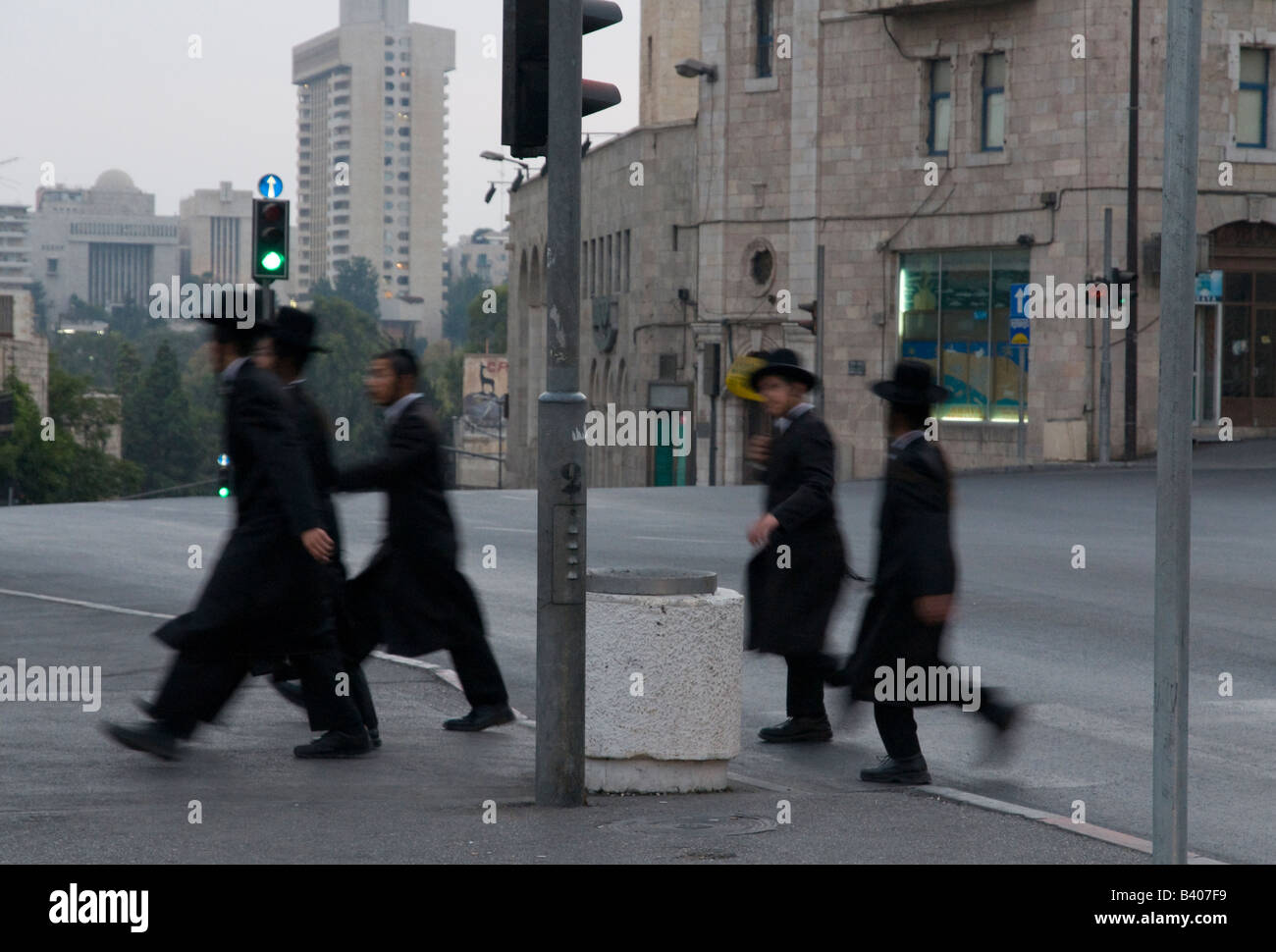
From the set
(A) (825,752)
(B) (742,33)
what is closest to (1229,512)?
(A) (825,752)

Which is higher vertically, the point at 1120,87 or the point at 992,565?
the point at 1120,87

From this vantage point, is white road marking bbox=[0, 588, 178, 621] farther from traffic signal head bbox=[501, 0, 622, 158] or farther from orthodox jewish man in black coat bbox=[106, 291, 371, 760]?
traffic signal head bbox=[501, 0, 622, 158]

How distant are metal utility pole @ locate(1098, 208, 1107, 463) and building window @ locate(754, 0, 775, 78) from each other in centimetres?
896

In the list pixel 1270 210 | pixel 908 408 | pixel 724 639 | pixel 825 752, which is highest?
pixel 1270 210

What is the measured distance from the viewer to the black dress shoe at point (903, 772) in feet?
25.0

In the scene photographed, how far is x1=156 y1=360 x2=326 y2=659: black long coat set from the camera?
23.4 ft

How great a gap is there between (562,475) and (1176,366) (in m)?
2.77

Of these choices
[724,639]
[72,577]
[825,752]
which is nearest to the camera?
[724,639]

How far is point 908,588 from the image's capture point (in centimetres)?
761

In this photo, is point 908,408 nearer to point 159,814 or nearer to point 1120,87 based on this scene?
point 159,814

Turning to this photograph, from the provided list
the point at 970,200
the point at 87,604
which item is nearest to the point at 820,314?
the point at 970,200
